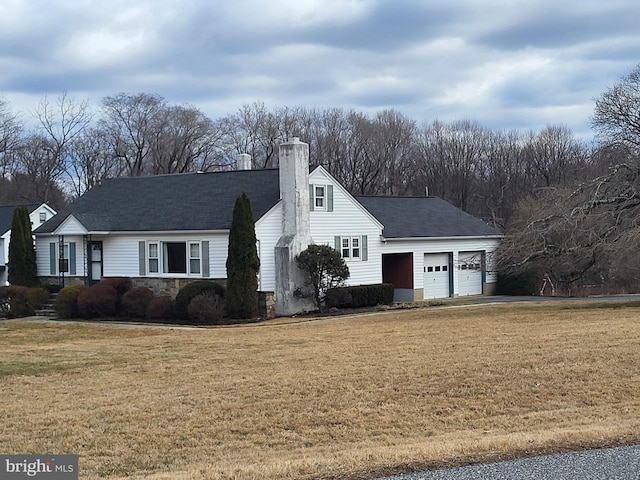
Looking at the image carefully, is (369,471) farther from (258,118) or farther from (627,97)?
(258,118)

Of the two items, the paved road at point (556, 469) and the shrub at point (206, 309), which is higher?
the shrub at point (206, 309)

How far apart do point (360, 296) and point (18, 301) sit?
43.8 feet

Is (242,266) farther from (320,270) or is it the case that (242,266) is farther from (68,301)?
(68,301)

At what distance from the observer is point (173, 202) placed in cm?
3494

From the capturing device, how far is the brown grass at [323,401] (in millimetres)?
9375

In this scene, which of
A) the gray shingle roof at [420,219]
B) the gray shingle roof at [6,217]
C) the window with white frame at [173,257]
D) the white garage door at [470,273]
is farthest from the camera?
the gray shingle roof at [6,217]

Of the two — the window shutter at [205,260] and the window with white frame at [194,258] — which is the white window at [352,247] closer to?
the window shutter at [205,260]

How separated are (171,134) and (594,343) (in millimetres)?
53579

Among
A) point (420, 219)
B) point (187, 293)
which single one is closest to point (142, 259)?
point (187, 293)

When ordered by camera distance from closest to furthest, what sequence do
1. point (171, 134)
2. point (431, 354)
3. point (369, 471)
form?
point (369, 471) → point (431, 354) → point (171, 134)

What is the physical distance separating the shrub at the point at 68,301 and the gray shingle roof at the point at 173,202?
312cm

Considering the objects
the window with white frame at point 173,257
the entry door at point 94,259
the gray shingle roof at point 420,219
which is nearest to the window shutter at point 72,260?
the entry door at point 94,259

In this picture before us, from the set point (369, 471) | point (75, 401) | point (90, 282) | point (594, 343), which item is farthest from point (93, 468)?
point (90, 282)

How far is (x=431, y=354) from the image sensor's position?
54.2ft
